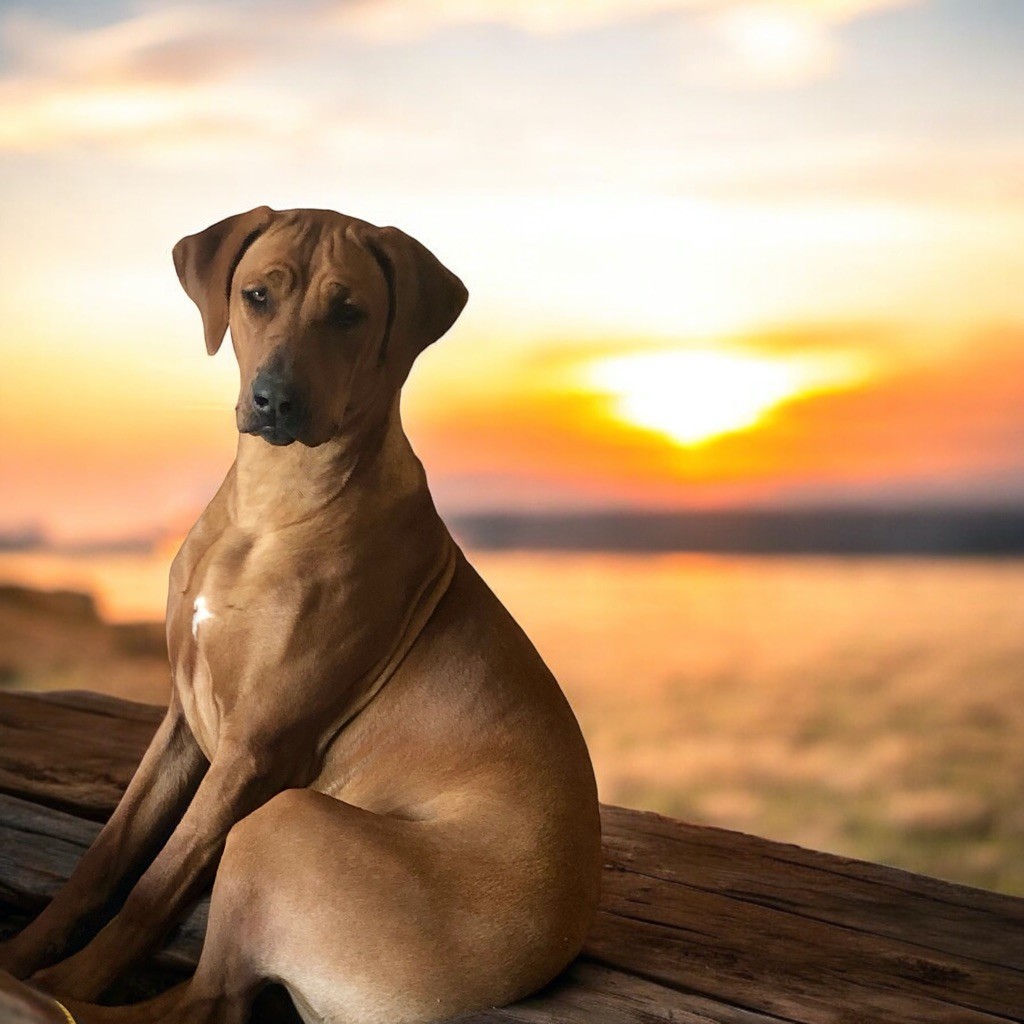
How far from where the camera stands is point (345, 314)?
2.15 m

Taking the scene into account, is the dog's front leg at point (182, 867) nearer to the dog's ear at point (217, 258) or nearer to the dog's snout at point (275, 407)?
the dog's snout at point (275, 407)

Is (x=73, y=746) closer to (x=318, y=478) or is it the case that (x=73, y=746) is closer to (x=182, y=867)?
(x=182, y=867)

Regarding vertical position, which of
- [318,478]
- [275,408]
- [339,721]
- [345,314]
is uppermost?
[345,314]

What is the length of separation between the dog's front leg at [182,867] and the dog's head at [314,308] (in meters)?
0.56

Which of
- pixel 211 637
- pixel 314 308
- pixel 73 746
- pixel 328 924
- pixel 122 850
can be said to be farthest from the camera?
pixel 73 746

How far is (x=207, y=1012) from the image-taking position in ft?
6.64

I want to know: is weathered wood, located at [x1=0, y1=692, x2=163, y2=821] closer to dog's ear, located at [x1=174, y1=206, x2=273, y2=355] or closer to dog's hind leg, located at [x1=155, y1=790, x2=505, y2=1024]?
dog's hind leg, located at [x1=155, y1=790, x2=505, y2=1024]

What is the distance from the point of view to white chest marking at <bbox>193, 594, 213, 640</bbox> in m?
2.25

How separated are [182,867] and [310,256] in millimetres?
1062

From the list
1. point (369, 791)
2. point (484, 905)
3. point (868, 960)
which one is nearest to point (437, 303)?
point (369, 791)

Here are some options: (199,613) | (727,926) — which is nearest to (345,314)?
(199,613)

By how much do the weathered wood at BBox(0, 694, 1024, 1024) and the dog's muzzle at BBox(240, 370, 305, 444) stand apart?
1003 mm

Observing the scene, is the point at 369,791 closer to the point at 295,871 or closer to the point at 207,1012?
the point at 295,871

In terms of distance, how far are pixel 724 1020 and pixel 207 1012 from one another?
84 cm
